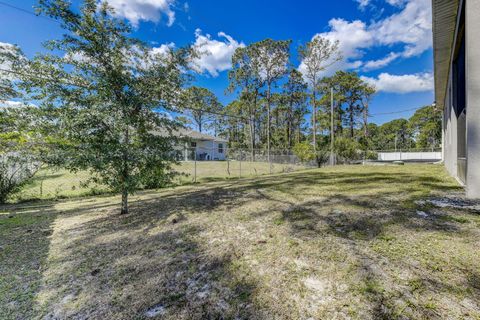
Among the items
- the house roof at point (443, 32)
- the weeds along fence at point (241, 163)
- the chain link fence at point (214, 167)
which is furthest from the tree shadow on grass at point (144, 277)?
the weeds along fence at point (241, 163)

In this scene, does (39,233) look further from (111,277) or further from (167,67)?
(167,67)

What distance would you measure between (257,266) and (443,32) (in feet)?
25.8

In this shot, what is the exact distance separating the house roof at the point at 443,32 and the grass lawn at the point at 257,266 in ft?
15.3

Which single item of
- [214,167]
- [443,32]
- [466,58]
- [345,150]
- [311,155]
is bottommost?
[214,167]

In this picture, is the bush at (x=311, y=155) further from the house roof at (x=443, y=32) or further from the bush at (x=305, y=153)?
the house roof at (x=443, y=32)

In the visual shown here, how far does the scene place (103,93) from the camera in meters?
3.96

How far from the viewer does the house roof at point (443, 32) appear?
510 centimetres

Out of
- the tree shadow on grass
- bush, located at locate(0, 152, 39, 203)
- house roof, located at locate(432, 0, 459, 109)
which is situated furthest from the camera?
bush, located at locate(0, 152, 39, 203)

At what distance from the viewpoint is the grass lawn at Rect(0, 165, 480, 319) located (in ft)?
5.60

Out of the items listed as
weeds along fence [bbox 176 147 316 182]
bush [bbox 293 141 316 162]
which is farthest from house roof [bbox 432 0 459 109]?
bush [bbox 293 141 316 162]

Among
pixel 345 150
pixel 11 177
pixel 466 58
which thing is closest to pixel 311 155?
pixel 345 150

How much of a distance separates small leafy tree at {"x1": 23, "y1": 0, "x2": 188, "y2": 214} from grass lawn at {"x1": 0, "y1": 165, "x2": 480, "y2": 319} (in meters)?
1.20

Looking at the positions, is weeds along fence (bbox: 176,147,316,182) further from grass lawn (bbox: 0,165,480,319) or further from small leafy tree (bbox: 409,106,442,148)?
small leafy tree (bbox: 409,106,442,148)

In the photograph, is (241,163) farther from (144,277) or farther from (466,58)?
(144,277)
